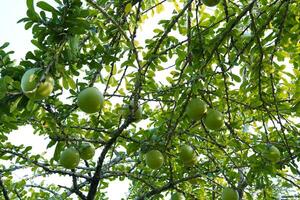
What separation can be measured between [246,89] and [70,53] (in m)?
1.28

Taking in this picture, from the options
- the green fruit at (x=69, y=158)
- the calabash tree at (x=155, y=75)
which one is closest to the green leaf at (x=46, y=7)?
the calabash tree at (x=155, y=75)

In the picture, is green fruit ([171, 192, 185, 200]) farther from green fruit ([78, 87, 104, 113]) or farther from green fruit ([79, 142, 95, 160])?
green fruit ([78, 87, 104, 113])

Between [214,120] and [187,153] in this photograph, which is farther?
[187,153]

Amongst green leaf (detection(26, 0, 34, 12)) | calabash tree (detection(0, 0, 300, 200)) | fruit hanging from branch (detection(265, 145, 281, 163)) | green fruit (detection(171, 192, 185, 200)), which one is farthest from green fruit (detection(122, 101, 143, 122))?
green leaf (detection(26, 0, 34, 12))

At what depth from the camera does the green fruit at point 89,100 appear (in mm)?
1935

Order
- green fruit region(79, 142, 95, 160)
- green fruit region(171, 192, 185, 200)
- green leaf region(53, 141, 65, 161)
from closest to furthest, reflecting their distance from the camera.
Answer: green leaf region(53, 141, 65, 161) < green fruit region(79, 142, 95, 160) < green fruit region(171, 192, 185, 200)

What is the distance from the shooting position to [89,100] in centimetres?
193

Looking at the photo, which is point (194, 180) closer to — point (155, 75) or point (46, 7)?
point (155, 75)

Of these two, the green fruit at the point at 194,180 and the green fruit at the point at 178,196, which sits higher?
the green fruit at the point at 194,180

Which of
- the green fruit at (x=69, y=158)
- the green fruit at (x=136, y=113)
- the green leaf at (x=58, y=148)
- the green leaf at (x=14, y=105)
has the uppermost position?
the green fruit at (x=136, y=113)

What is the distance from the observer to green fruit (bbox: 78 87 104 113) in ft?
6.35

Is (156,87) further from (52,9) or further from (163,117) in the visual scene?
(52,9)

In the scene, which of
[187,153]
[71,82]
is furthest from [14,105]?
[187,153]

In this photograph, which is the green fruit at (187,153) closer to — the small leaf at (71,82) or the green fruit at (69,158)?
the green fruit at (69,158)
